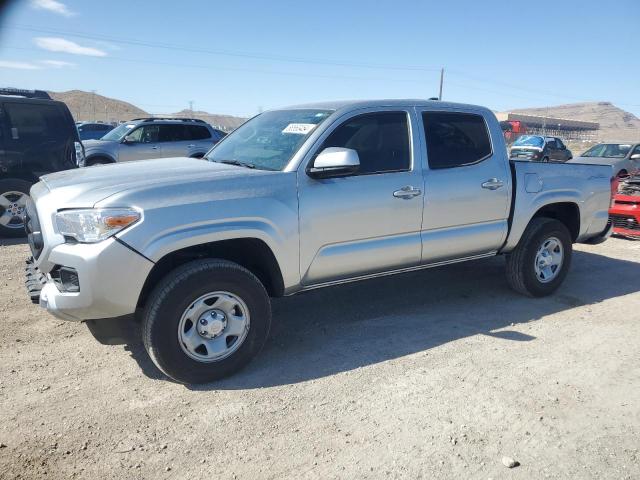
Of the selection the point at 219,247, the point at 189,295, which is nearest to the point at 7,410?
the point at 189,295

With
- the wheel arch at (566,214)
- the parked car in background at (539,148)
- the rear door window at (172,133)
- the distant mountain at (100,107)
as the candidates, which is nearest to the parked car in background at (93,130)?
the rear door window at (172,133)

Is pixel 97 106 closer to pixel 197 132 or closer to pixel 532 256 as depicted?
pixel 197 132

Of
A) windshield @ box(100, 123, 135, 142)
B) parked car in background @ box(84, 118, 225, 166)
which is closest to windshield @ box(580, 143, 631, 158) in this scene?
parked car in background @ box(84, 118, 225, 166)

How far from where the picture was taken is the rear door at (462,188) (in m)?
4.43

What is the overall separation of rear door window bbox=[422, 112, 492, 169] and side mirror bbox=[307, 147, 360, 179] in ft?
3.30

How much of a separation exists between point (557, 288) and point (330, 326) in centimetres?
271

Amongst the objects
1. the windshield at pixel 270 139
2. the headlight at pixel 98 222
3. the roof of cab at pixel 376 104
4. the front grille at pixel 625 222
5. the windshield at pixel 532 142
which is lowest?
the front grille at pixel 625 222

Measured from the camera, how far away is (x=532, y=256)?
17.1 feet

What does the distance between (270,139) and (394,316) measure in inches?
77.1

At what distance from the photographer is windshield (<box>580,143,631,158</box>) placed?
53.0ft

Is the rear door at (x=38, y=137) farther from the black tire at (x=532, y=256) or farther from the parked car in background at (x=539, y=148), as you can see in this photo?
the parked car in background at (x=539, y=148)

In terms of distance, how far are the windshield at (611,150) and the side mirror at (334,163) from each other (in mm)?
15362

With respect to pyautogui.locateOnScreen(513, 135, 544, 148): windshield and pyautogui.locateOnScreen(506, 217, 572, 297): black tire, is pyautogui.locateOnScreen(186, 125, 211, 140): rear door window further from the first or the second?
pyautogui.locateOnScreen(513, 135, 544, 148): windshield

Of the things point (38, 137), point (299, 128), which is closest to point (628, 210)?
point (299, 128)
